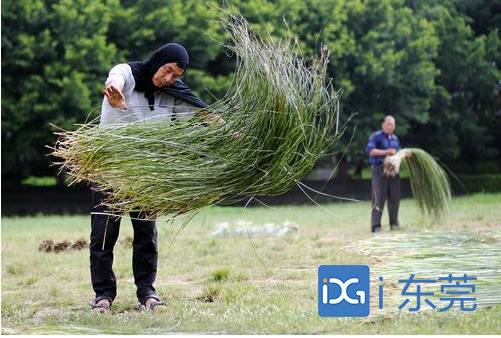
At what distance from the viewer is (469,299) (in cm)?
371

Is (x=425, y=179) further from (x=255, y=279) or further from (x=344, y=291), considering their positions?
(x=344, y=291)

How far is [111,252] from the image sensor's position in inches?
Result: 163

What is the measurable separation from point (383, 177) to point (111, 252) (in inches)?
172

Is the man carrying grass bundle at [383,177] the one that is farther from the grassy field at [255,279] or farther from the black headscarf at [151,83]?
the black headscarf at [151,83]

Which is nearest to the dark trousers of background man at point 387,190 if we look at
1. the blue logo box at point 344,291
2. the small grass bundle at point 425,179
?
the small grass bundle at point 425,179

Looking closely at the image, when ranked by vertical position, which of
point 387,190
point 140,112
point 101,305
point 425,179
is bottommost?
point 101,305

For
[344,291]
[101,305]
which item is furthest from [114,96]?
[344,291]

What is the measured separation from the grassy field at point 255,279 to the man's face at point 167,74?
0.78 meters

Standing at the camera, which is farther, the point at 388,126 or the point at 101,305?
the point at 388,126

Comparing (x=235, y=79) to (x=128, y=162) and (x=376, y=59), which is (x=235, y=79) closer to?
(x=128, y=162)

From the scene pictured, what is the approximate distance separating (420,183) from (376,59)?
3804 mm

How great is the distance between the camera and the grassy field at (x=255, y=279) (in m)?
3.61

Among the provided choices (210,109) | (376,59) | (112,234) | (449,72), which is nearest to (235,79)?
(210,109)

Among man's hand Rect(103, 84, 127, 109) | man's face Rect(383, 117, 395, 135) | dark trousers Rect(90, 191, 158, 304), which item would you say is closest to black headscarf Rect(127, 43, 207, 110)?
man's hand Rect(103, 84, 127, 109)
